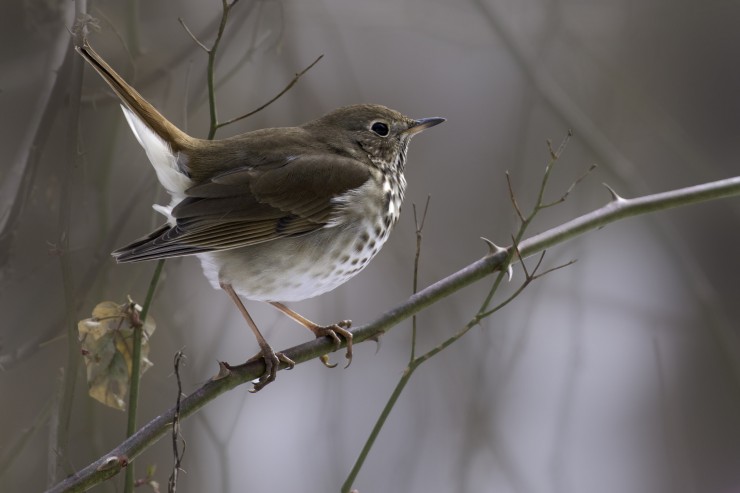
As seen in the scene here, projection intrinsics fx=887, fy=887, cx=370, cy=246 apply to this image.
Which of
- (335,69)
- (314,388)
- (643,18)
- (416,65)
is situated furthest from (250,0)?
(643,18)

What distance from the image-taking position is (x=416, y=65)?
20.1 ft

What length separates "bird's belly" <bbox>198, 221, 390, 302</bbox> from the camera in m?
2.94

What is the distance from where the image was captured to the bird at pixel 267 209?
2912mm

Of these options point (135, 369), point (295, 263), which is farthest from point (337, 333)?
point (135, 369)

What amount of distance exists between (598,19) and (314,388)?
2.91 meters

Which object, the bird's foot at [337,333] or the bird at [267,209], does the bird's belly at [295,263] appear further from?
the bird's foot at [337,333]

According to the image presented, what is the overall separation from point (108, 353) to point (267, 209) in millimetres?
713

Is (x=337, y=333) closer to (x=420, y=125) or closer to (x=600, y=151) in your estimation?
(x=420, y=125)

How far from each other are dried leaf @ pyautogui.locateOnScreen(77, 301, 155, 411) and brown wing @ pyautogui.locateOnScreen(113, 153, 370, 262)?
1.00ft

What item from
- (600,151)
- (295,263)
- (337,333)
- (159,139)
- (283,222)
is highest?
(159,139)

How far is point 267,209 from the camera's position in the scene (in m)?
3.04

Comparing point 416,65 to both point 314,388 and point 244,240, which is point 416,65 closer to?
point 314,388

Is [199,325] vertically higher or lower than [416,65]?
lower

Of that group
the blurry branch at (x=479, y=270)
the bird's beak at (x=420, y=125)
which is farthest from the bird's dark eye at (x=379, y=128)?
the blurry branch at (x=479, y=270)
